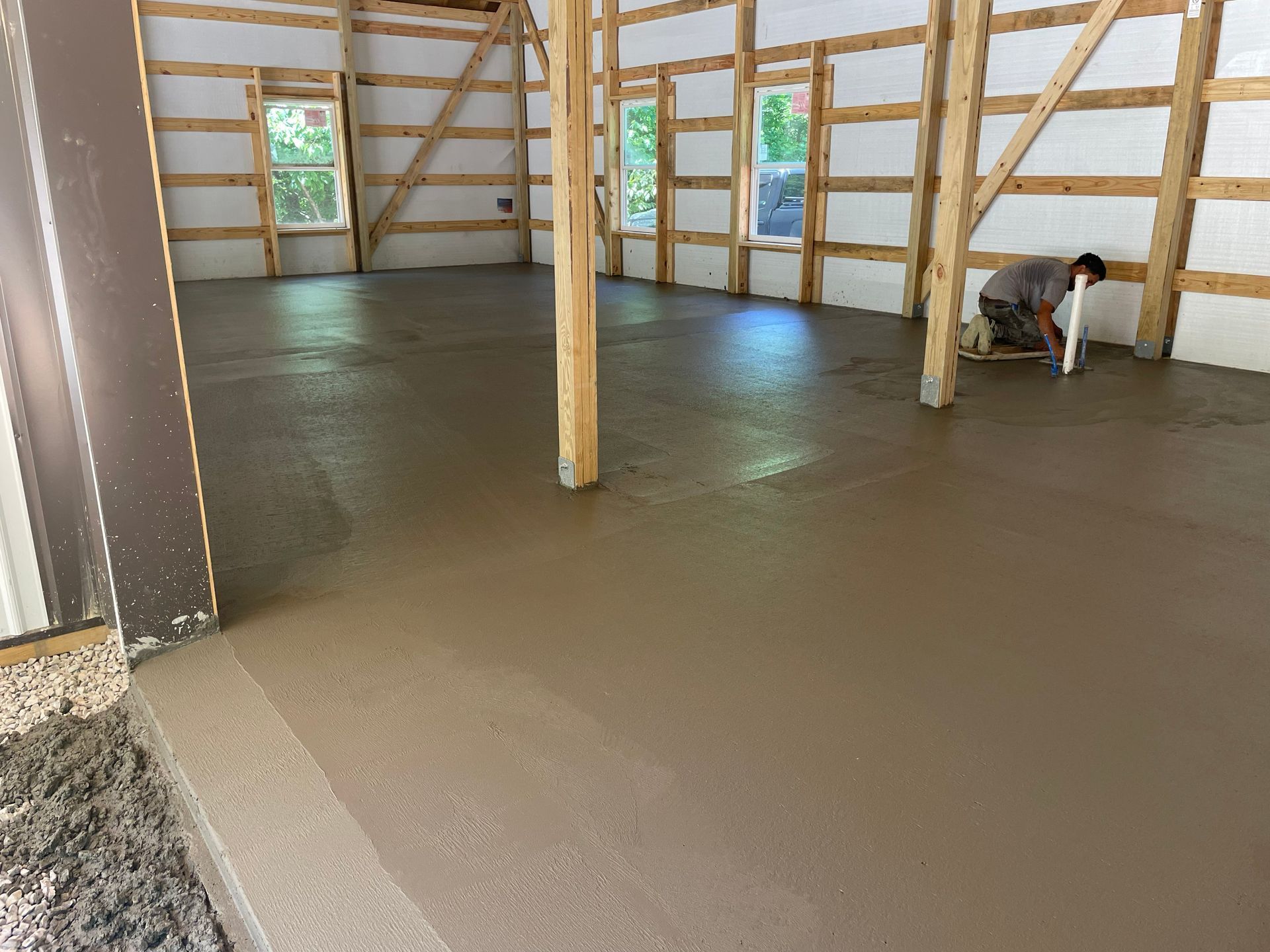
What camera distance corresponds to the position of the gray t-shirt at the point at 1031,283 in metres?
6.59

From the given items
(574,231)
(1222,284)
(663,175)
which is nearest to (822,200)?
(663,175)

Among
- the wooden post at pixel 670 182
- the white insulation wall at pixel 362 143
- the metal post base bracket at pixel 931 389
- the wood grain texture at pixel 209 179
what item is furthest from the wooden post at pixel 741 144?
the wood grain texture at pixel 209 179

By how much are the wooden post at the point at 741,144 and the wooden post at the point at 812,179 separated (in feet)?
2.48

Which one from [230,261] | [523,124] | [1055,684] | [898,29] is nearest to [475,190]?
[523,124]

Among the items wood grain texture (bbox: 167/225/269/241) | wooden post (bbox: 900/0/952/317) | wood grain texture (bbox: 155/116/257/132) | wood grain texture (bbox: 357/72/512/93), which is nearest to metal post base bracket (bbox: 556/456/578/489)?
wooden post (bbox: 900/0/952/317)

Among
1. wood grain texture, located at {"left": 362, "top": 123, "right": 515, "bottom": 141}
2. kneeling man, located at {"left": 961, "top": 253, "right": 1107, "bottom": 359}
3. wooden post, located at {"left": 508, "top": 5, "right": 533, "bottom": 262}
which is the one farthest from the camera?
wooden post, located at {"left": 508, "top": 5, "right": 533, "bottom": 262}

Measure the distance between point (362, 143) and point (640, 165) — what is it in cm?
412

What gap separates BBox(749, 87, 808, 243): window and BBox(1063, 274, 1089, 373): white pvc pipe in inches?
158

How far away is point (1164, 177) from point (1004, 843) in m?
6.34

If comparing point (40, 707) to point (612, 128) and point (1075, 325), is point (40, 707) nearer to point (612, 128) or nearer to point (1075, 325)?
point (1075, 325)

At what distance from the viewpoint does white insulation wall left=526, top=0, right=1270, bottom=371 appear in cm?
640

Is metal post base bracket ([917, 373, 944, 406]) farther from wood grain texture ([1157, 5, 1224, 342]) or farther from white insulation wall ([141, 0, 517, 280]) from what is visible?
white insulation wall ([141, 0, 517, 280])

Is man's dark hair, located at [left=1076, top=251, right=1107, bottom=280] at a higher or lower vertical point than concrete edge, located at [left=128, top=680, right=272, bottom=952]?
higher

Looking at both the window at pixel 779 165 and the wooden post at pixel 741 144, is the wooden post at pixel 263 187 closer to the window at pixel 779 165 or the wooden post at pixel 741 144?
the wooden post at pixel 741 144
